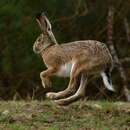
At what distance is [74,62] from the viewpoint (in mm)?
9062

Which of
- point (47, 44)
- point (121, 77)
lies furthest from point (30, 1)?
point (47, 44)

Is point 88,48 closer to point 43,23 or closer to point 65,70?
point 65,70

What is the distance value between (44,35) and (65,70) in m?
0.73

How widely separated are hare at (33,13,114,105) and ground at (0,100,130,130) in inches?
8.1

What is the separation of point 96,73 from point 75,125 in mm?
925

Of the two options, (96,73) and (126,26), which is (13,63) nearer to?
(126,26)

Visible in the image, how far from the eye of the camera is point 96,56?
894cm

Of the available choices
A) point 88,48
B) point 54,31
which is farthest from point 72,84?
point 54,31

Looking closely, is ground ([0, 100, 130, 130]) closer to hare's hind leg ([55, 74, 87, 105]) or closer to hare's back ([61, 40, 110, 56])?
hare's hind leg ([55, 74, 87, 105])

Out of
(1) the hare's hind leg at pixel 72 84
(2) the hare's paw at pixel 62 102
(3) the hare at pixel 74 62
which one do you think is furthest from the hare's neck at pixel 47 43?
(2) the hare's paw at pixel 62 102

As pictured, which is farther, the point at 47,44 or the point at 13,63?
the point at 13,63

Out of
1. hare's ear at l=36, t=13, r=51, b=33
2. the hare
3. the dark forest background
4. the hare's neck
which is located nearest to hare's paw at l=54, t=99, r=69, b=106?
the hare

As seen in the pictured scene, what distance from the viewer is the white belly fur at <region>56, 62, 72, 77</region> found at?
919 cm

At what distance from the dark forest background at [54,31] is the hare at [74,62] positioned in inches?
250
